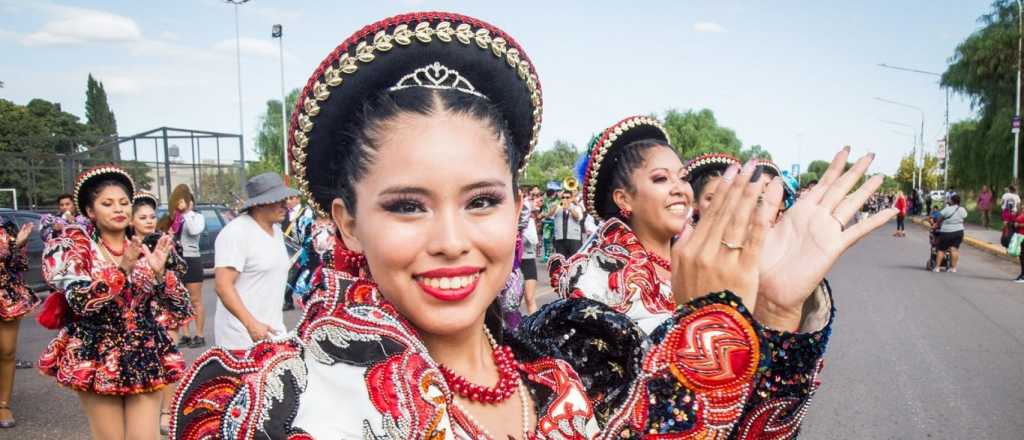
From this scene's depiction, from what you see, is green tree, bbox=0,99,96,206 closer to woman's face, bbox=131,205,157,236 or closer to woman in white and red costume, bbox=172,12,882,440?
woman's face, bbox=131,205,157,236

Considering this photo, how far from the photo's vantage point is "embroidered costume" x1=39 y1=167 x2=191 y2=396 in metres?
3.63

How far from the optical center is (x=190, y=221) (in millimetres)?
7891

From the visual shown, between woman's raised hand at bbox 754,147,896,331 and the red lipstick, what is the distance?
24.1 inches

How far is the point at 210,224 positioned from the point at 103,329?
10584 millimetres

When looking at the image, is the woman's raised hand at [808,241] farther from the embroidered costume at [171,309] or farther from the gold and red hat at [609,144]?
the embroidered costume at [171,309]

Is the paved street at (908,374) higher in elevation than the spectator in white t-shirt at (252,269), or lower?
lower

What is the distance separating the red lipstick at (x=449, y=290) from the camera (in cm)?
121

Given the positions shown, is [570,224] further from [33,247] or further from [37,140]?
[37,140]

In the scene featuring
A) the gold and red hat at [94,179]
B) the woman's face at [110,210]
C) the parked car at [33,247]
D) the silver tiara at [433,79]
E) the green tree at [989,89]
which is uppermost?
the green tree at [989,89]

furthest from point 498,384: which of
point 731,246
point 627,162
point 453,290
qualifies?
point 627,162

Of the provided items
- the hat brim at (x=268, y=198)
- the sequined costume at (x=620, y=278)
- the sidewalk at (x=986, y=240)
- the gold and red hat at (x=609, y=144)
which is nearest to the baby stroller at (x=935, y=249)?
the sidewalk at (x=986, y=240)

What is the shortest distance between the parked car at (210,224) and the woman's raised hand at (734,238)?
1338cm

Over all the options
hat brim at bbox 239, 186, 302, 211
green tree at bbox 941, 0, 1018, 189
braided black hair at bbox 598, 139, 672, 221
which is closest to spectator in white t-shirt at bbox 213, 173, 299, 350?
hat brim at bbox 239, 186, 302, 211

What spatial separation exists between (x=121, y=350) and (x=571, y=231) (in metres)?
8.77
